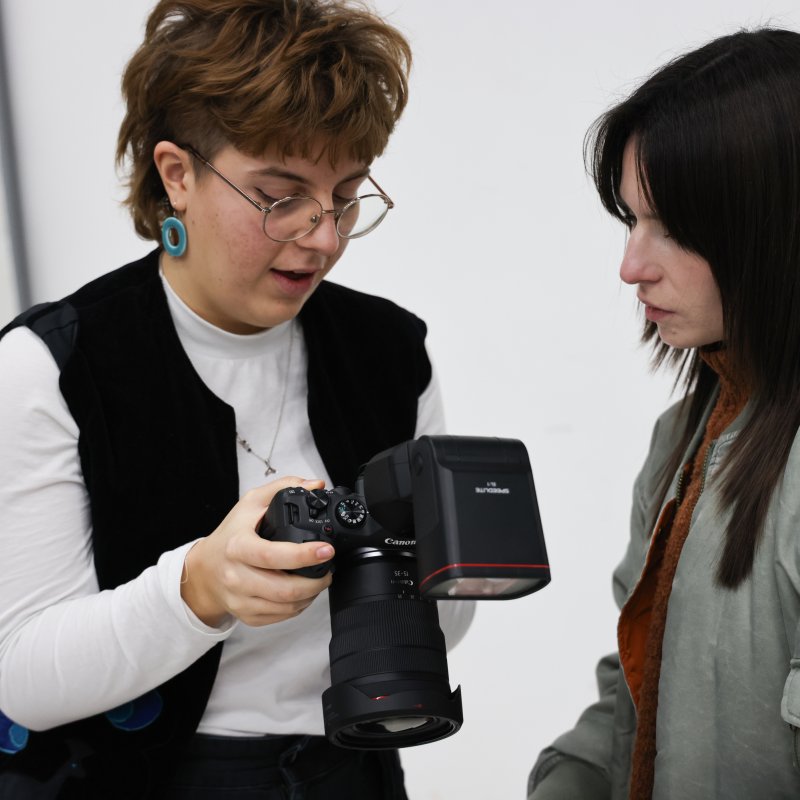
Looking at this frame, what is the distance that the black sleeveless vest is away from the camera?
2.78 ft

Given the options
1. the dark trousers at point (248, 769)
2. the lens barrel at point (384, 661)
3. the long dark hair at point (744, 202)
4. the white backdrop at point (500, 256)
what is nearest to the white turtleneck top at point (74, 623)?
the dark trousers at point (248, 769)

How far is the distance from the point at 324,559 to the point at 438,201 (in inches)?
41.7

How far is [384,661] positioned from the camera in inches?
28.2

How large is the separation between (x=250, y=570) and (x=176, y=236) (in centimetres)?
33

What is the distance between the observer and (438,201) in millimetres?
1684

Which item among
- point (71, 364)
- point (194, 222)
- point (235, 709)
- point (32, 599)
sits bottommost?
point (235, 709)

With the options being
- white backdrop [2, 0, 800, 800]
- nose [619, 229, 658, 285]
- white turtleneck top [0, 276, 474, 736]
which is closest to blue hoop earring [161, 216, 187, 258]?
white turtleneck top [0, 276, 474, 736]

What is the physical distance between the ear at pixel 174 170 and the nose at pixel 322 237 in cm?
11

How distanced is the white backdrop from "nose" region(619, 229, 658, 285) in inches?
32.2

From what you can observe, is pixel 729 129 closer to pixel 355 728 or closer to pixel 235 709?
pixel 355 728

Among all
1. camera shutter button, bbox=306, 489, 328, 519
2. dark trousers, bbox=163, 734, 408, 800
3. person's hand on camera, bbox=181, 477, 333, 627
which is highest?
camera shutter button, bbox=306, 489, 328, 519

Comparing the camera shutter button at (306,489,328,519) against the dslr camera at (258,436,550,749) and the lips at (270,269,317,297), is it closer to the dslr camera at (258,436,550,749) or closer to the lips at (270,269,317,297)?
the dslr camera at (258,436,550,749)

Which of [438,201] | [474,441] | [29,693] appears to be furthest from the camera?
[438,201]

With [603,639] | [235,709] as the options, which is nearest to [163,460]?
[235,709]
